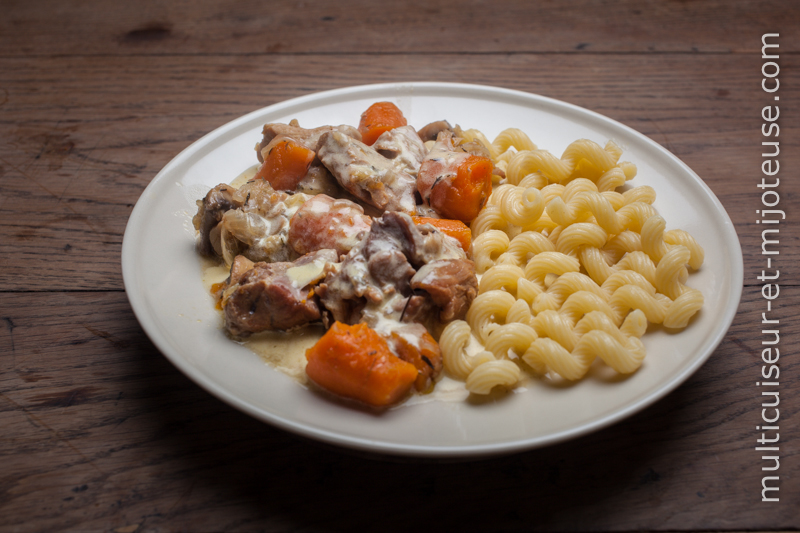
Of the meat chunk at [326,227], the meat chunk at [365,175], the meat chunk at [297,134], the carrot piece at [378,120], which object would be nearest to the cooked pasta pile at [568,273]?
the meat chunk at [365,175]

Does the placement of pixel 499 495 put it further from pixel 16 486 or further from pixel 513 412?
pixel 16 486

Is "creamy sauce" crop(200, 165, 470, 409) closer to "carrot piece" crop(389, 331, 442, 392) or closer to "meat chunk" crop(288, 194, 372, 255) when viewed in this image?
"carrot piece" crop(389, 331, 442, 392)

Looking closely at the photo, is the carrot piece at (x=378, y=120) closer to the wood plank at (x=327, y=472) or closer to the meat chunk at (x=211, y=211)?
the meat chunk at (x=211, y=211)

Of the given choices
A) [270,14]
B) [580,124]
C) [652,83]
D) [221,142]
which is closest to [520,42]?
[652,83]

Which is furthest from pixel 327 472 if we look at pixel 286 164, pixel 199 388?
pixel 286 164

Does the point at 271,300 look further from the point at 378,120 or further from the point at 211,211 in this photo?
the point at 378,120

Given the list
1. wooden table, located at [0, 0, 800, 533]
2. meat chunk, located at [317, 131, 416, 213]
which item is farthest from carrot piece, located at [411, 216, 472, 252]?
wooden table, located at [0, 0, 800, 533]
